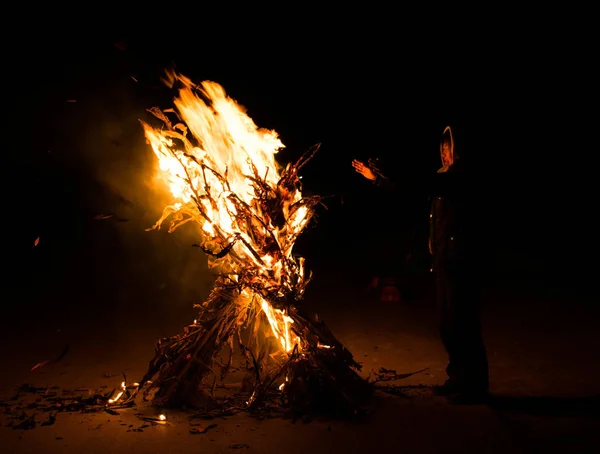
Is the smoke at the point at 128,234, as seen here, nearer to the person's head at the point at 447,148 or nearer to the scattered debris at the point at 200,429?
the scattered debris at the point at 200,429

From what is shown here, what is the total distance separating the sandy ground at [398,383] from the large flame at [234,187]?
1128 millimetres

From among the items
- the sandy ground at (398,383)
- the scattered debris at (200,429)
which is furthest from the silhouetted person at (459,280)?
the scattered debris at (200,429)

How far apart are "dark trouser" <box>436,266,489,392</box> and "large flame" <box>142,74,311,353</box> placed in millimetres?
1320

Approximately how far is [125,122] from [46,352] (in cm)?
444

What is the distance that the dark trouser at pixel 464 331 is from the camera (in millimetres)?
5676

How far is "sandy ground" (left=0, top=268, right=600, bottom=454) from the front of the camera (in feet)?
15.8

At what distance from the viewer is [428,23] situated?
16.6 metres

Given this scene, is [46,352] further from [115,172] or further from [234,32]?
[234,32]

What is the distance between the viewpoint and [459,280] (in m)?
5.70

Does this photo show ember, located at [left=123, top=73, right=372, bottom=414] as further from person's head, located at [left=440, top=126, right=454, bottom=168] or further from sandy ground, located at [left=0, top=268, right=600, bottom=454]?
person's head, located at [left=440, top=126, right=454, bottom=168]

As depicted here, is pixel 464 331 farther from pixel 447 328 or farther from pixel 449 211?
pixel 449 211

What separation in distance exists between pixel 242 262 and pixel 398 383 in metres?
1.89

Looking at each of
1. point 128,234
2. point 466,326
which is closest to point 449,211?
point 466,326

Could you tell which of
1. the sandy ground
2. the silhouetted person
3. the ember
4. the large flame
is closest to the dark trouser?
the silhouetted person
